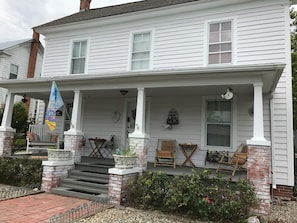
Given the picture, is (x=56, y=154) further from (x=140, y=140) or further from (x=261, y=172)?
(x=261, y=172)

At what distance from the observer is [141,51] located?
8438 mm

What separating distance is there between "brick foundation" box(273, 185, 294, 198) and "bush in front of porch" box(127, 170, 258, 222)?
2.17 m

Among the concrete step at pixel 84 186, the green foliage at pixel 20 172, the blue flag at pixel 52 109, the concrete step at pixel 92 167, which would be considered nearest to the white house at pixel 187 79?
the concrete step at pixel 92 167

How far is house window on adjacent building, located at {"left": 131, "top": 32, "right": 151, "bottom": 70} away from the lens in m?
8.31

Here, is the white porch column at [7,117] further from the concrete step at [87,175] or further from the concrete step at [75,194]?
the concrete step at [75,194]

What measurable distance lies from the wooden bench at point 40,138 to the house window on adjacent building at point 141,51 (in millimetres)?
4140

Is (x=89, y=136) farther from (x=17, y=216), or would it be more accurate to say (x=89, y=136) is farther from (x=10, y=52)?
(x=10, y=52)

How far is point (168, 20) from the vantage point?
8.20 metres

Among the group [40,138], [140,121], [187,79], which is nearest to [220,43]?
[187,79]

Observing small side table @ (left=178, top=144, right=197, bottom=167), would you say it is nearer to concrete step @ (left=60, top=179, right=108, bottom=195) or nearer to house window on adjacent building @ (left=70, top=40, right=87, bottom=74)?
concrete step @ (left=60, top=179, right=108, bottom=195)

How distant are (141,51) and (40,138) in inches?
204

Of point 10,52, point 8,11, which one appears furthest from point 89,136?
point 8,11

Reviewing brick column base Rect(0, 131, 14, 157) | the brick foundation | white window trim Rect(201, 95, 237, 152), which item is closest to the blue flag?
brick column base Rect(0, 131, 14, 157)

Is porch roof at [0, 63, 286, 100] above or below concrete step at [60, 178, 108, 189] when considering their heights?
above
